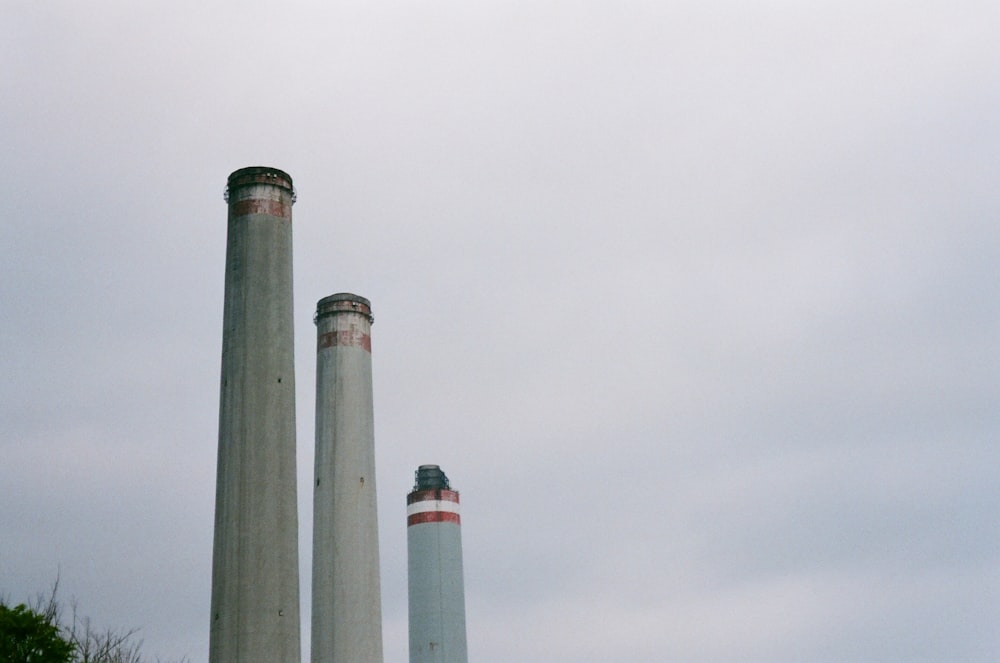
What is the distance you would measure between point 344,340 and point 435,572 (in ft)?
69.2

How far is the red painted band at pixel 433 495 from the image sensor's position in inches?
2635

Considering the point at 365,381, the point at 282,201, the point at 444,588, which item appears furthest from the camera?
the point at 444,588

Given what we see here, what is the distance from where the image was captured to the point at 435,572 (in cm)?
6538

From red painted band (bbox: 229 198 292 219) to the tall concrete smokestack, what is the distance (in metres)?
12.2

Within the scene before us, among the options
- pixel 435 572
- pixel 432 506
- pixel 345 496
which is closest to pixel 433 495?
pixel 432 506

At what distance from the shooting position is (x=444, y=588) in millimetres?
65188

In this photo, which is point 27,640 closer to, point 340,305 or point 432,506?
point 340,305

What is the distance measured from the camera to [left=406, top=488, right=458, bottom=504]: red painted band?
66.9 meters

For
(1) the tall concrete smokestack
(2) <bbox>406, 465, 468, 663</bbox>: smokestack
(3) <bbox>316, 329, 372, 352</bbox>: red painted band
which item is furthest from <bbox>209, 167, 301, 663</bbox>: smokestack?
(2) <bbox>406, 465, 468, 663</bbox>: smokestack

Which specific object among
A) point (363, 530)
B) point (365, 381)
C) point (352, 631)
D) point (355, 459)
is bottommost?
point (352, 631)

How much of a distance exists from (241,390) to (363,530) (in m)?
13.0

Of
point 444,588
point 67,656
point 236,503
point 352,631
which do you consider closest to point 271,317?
point 236,503

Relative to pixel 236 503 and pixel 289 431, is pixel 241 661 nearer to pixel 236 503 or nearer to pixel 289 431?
pixel 236 503

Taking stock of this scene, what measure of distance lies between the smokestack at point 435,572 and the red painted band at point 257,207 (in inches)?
1270
